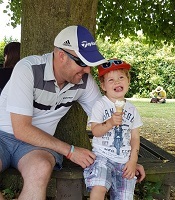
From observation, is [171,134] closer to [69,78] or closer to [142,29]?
[142,29]

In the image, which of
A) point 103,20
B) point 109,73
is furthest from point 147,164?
point 103,20

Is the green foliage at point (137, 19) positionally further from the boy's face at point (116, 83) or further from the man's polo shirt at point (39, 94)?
the boy's face at point (116, 83)

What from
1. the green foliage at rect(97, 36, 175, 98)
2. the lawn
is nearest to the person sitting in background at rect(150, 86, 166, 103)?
the green foliage at rect(97, 36, 175, 98)

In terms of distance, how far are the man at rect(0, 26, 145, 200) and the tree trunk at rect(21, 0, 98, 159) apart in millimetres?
665

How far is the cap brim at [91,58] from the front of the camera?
9.67ft

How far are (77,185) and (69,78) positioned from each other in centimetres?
83

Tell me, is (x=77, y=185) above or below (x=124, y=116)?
below

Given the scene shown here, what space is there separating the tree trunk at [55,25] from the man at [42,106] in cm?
66

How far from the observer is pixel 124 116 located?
310 centimetres

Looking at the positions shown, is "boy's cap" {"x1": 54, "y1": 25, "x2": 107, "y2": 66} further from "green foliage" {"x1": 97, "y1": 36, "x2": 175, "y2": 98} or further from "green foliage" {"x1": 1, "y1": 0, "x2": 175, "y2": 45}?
"green foliage" {"x1": 97, "y1": 36, "x2": 175, "y2": 98}

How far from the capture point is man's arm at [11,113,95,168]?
9.75 ft

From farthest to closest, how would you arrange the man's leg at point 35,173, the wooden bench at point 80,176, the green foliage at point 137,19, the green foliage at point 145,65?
1. the green foliage at point 145,65
2. the green foliage at point 137,19
3. the wooden bench at point 80,176
4. the man's leg at point 35,173

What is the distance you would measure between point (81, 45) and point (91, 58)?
13 centimetres

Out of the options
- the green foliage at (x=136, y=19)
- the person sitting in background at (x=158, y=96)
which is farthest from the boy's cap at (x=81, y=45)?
the person sitting in background at (x=158, y=96)
